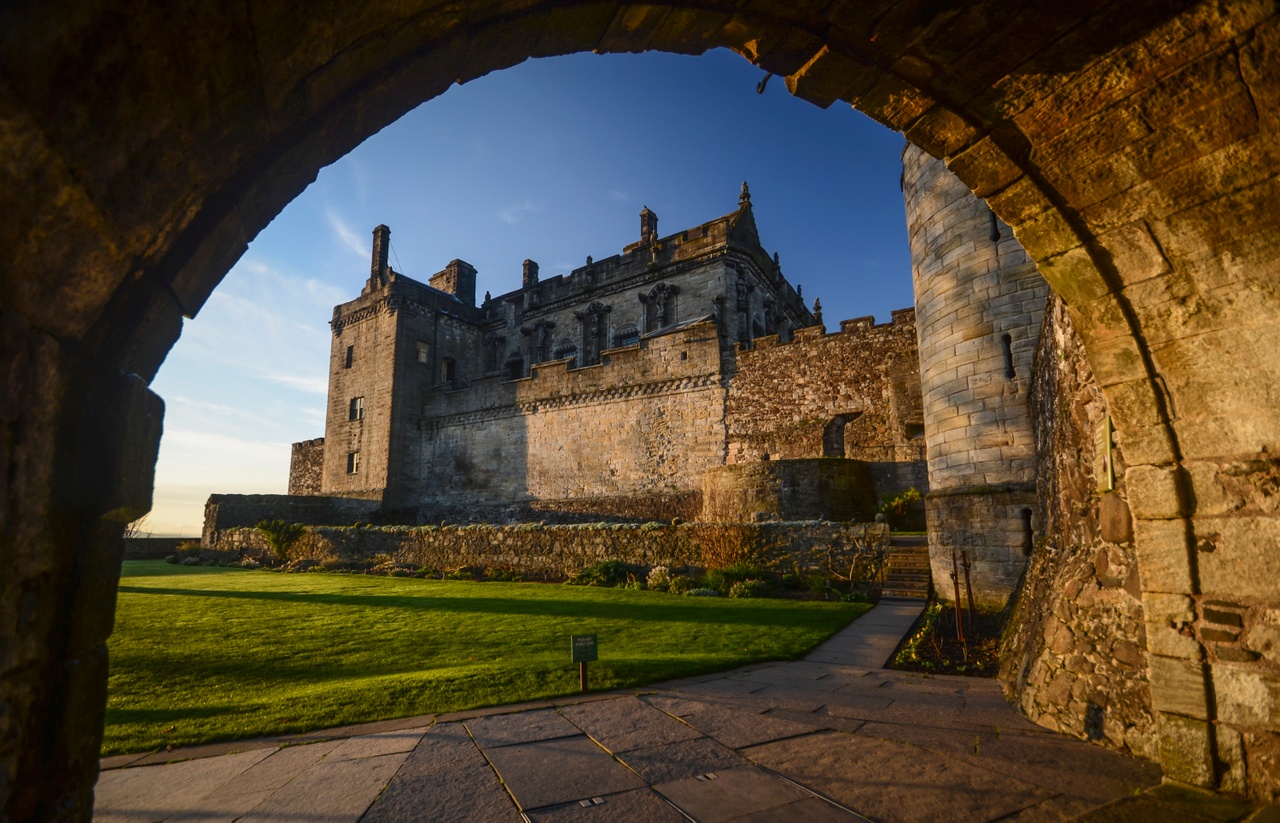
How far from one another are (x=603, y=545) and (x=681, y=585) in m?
2.83

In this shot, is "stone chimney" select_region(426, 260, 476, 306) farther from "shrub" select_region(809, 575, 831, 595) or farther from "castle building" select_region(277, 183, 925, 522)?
"shrub" select_region(809, 575, 831, 595)

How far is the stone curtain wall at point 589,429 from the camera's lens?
2188 cm

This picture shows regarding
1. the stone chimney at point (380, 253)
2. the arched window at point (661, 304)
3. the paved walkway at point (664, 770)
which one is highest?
the stone chimney at point (380, 253)

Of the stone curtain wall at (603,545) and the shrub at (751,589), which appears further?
the stone curtain wall at (603,545)

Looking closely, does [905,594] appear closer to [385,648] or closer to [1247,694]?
[1247,694]

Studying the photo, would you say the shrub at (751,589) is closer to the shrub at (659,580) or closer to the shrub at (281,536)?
the shrub at (659,580)

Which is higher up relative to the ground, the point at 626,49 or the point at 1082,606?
the point at 626,49

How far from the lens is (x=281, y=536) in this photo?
20.2m

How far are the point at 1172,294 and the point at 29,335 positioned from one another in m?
4.32

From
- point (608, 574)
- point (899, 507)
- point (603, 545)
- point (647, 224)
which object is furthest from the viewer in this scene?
point (647, 224)

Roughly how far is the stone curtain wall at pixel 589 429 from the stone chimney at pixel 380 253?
7.46 meters

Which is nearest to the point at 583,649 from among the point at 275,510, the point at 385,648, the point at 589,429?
the point at 385,648

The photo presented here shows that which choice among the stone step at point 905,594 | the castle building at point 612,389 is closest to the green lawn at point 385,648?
the stone step at point 905,594

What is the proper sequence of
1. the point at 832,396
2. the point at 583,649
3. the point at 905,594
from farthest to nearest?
the point at 832,396 → the point at 905,594 → the point at 583,649
